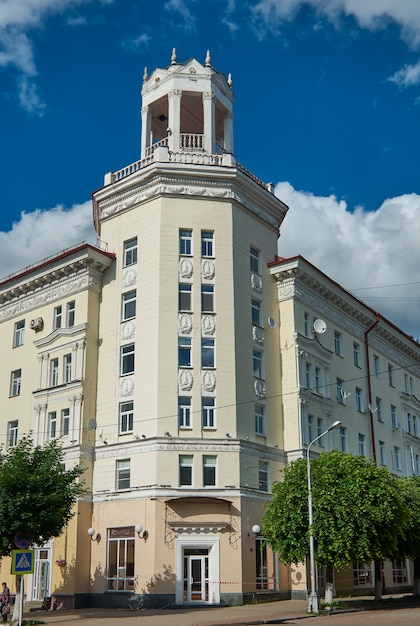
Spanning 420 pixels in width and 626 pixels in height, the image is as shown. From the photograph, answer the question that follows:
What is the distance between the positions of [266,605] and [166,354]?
520 inches

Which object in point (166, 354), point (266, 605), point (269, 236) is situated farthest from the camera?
point (269, 236)

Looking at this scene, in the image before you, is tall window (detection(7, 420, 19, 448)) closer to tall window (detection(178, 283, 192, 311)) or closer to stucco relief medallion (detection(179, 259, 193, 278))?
tall window (detection(178, 283, 192, 311))

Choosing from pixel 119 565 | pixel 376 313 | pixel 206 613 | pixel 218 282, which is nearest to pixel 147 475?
pixel 119 565

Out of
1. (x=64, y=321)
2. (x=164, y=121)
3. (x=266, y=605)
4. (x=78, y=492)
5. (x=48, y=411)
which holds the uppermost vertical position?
(x=164, y=121)

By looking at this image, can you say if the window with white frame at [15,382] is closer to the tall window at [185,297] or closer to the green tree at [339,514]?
the tall window at [185,297]

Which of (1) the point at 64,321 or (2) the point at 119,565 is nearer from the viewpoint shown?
(2) the point at 119,565

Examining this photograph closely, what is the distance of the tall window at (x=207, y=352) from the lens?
124 ft

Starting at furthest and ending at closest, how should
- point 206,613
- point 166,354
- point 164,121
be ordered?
1. point 164,121
2. point 166,354
3. point 206,613

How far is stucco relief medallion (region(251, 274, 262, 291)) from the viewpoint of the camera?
41275mm

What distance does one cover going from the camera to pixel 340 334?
156ft

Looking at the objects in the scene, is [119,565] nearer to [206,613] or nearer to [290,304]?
[206,613]

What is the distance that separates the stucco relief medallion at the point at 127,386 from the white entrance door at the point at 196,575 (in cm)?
865

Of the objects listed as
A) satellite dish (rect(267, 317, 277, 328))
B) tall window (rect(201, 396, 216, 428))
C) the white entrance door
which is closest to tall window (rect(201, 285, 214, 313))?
satellite dish (rect(267, 317, 277, 328))

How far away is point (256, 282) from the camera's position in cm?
4159
